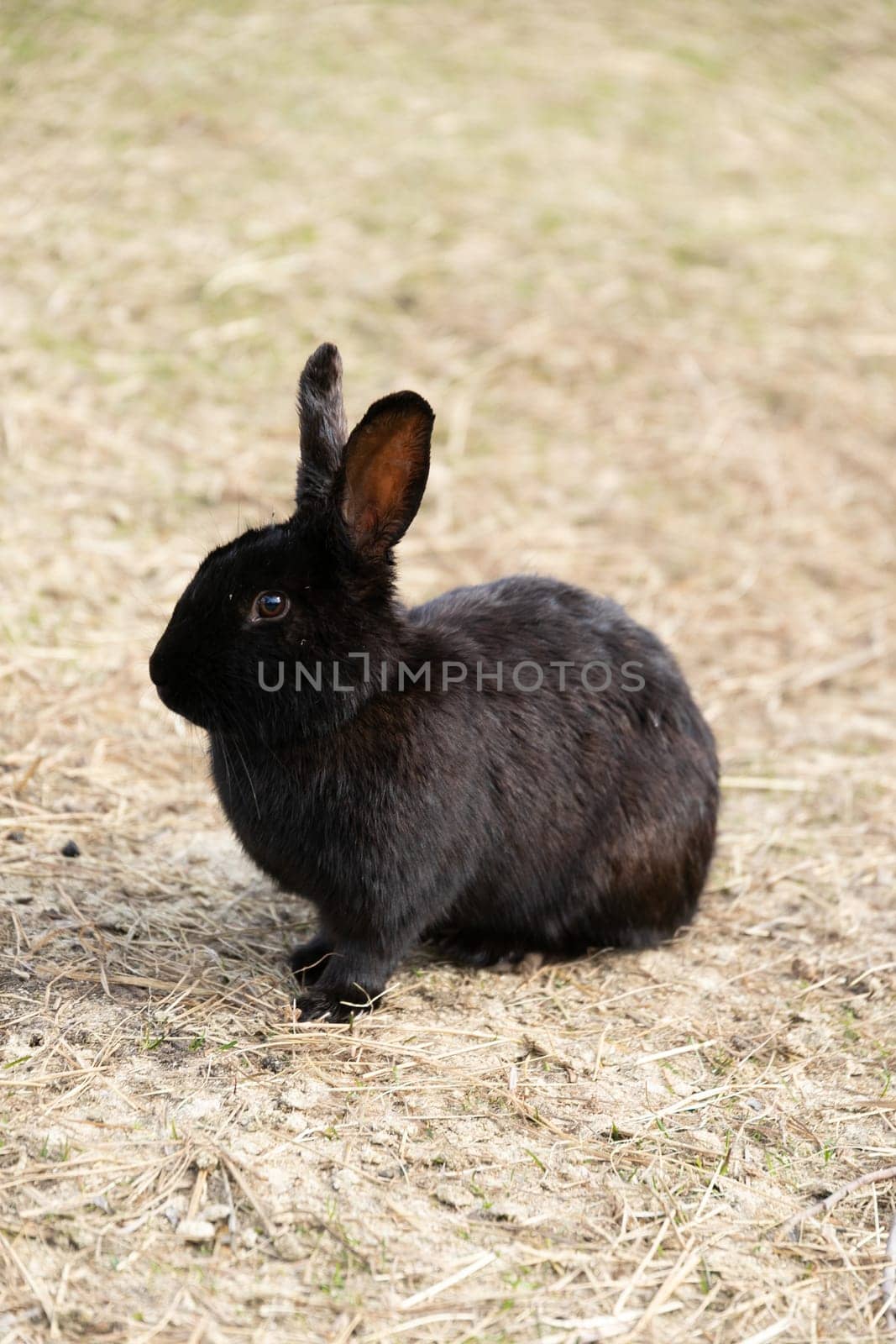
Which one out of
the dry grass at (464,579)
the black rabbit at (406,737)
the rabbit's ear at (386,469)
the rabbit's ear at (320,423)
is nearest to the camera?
the dry grass at (464,579)

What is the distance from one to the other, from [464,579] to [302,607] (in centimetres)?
328

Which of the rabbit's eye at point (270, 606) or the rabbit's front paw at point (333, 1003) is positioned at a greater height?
the rabbit's eye at point (270, 606)

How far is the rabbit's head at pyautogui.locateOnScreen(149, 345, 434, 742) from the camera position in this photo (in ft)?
11.1

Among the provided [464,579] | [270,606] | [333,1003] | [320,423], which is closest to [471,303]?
[464,579]

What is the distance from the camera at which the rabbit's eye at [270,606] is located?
3418 millimetres

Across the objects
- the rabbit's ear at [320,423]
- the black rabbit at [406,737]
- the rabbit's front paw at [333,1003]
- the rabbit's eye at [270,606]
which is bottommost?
the rabbit's front paw at [333,1003]

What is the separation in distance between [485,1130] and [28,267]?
6421mm

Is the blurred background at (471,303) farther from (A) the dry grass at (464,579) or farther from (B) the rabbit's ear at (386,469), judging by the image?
(B) the rabbit's ear at (386,469)

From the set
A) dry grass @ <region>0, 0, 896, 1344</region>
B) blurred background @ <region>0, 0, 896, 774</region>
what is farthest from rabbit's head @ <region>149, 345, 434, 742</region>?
blurred background @ <region>0, 0, 896, 774</region>

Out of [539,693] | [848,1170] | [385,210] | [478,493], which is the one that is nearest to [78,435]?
[478,493]

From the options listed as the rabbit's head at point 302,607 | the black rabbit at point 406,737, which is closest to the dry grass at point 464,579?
the black rabbit at point 406,737

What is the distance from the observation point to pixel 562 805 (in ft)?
12.8

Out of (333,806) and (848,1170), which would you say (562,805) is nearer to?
(333,806)

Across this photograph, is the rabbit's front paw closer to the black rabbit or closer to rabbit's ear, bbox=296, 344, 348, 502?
the black rabbit
